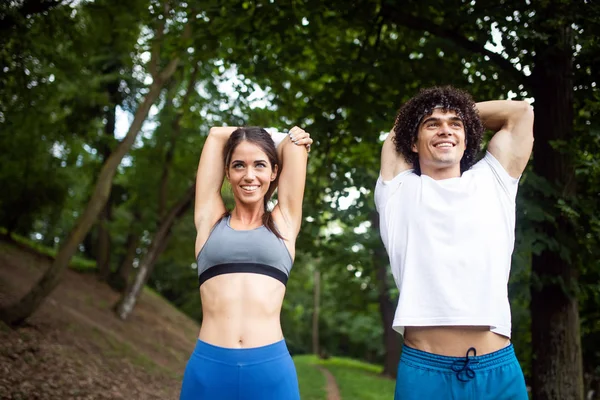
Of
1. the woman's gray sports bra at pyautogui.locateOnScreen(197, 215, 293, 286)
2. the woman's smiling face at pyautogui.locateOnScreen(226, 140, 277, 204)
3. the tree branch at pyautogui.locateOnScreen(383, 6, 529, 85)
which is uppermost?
the tree branch at pyautogui.locateOnScreen(383, 6, 529, 85)

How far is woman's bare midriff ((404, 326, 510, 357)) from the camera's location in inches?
102

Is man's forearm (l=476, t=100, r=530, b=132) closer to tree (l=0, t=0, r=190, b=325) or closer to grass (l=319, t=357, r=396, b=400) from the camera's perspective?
tree (l=0, t=0, r=190, b=325)

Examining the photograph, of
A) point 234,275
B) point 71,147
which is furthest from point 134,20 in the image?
point 71,147

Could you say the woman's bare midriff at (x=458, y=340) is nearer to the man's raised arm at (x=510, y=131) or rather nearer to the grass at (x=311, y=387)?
the man's raised arm at (x=510, y=131)

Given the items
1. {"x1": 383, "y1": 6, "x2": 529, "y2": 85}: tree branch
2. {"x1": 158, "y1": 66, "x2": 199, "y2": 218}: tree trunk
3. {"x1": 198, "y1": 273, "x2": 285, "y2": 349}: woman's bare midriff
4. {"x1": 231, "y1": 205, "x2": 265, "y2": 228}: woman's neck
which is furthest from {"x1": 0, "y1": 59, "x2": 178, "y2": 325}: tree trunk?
{"x1": 198, "y1": 273, "x2": 285, "y2": 349}: woman's bare midriff

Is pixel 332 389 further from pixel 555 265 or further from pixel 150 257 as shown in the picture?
pixel 555 265

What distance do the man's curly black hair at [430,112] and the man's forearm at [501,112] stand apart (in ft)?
0.38

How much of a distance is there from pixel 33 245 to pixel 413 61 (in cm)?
1472

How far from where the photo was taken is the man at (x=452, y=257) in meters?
2.56

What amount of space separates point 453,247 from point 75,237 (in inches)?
321

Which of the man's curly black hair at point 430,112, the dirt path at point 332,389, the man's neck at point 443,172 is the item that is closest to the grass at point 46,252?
the dirt path at point 332,389

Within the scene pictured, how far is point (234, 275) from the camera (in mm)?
2781

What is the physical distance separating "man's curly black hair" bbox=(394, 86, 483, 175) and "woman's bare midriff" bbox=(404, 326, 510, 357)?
869 millimetres

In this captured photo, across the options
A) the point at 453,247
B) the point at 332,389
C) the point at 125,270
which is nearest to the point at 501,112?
the point at 453,247
